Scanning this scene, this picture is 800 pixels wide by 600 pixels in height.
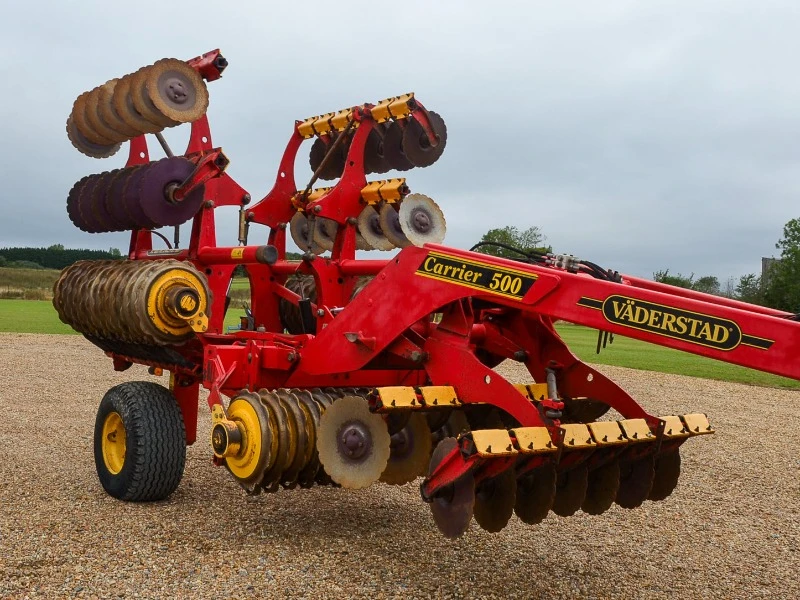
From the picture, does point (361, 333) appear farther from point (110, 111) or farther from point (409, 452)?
point (110, 111)

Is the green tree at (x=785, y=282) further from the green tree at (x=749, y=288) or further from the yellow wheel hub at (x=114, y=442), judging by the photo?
the yellow wheel hub at (x=114, y=442)

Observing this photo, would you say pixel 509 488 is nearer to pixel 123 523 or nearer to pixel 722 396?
pixel 123 523

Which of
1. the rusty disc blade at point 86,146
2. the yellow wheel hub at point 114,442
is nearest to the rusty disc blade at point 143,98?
the rusty disc blade at point 86,146

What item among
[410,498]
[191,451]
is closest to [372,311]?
[410,498]

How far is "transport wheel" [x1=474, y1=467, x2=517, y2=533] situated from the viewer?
383 cm

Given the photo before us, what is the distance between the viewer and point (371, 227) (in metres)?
6.53

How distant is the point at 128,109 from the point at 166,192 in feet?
2.65

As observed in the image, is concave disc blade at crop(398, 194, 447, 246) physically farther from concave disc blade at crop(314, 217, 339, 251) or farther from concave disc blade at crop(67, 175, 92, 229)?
concave disc blade at crop(67, 175, 92, 229)

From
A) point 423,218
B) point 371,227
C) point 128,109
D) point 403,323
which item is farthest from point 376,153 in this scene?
point 403,323

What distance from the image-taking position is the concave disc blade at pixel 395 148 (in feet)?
21.8

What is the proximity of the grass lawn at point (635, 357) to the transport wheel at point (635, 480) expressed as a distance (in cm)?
1217

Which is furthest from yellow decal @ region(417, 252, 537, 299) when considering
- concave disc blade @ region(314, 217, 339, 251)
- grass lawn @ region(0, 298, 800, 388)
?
grass lawn @ region(0, 298, 800, 388)

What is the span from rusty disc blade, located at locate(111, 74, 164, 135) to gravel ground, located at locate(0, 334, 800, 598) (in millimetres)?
2835

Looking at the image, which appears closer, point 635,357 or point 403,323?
point 403,323
